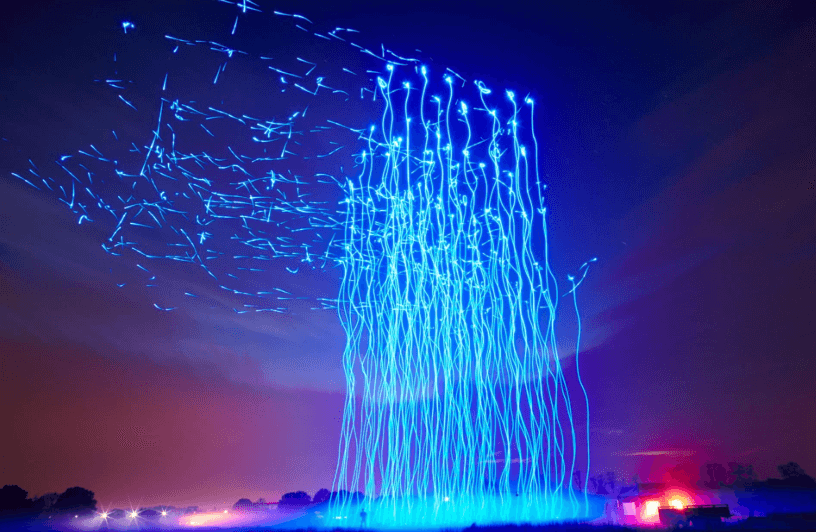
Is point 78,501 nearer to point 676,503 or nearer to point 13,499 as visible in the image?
point 13,499

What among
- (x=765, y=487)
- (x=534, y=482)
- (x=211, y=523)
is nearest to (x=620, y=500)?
(x=534, y=482)

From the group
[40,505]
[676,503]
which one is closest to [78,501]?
[40,505]

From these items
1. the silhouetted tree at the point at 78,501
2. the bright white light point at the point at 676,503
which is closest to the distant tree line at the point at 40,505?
the silhouetted tree at the point at 78,501

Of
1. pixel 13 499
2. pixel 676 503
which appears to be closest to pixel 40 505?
pixel 13 499

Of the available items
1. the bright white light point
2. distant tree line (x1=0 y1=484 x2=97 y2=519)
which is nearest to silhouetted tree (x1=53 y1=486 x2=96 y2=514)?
distant tree line (x1=0 y1=484 x2=97 y2=519)

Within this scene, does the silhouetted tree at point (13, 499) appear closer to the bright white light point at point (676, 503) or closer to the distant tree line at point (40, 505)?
the distant tree line at point (40, 505)

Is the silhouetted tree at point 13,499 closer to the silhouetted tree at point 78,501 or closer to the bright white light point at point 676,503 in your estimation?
the silhouetted tree at point 78,501

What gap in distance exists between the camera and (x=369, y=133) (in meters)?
10.2

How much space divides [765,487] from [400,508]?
11606 millimetres

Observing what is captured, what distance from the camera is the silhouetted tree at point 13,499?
13.1 m

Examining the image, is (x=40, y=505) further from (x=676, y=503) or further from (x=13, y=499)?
(x=676, y=503)

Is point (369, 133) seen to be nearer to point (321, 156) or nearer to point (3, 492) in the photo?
point (321, 156)

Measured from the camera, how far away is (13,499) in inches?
523

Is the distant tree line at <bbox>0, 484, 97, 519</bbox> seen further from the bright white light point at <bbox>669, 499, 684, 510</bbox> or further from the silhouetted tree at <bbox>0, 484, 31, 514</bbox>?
the bright white light point at <bbox>669, 499, 684, 510</bbox>
